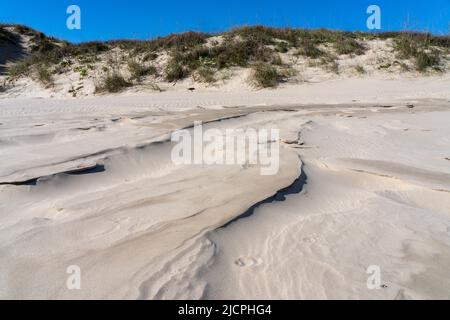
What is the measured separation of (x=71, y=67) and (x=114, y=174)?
9007 millimetres

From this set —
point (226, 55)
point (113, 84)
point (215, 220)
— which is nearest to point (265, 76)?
point (226, 55)

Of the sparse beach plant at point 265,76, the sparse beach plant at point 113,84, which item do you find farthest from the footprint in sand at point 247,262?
the sparse beach plant at point 113,84

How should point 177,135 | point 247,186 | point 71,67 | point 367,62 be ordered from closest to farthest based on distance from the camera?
point 247,186 < point 177,135 < point 367,62 < point 71,67

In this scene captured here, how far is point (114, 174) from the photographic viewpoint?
261 centimetres

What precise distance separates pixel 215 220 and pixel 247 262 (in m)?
0.34

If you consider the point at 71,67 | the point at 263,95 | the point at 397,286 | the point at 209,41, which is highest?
the point at 209,41

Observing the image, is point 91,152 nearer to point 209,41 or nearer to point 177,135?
point 177,135

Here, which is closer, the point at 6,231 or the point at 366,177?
the point at 6,231

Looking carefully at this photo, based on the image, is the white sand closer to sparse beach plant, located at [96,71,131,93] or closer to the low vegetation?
sparse beach plant, located at [96,71,131,93]

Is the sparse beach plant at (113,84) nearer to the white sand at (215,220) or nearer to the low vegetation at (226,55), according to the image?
the low vegetation at (226,55)

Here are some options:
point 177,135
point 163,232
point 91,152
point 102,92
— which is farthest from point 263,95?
point 163,232

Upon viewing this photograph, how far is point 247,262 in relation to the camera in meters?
1.58

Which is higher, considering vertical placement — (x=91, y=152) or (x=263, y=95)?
(x=263, y=95)

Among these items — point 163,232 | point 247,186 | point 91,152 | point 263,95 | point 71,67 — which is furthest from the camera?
point 71,67
